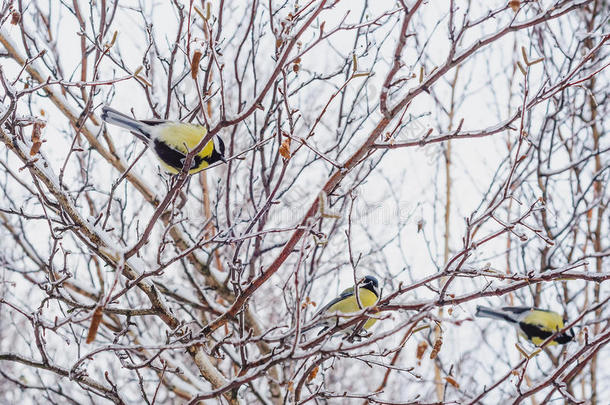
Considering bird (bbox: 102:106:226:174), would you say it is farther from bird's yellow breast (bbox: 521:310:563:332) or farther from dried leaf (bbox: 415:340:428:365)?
bird's yellow breast (bbox: 521:310:563:332)

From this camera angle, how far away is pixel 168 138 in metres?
2.81

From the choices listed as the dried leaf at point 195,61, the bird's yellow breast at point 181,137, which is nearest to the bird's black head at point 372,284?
the bird's yellow breast at point 181,137

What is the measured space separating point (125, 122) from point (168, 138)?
0.23 m

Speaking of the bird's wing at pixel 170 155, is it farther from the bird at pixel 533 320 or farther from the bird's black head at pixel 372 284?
the bird at pixel 533 320

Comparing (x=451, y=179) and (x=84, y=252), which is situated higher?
(x=451, y=179)

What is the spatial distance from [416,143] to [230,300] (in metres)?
2.61

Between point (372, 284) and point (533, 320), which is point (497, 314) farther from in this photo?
point (372, 284)

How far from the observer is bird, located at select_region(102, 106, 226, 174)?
2.76 metres

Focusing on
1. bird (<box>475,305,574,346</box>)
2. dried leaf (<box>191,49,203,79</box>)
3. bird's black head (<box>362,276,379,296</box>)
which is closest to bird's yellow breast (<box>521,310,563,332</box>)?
bird (<box>475,305,574,346</box>)

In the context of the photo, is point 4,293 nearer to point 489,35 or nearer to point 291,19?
point 291,19

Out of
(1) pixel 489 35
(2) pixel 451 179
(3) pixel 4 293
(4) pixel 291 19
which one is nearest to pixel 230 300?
(3) pixel 4 293

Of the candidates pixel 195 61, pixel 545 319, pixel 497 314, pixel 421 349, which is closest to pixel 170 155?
pixel 195 61

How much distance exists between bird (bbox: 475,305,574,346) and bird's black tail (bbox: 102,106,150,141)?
3090 millimetres

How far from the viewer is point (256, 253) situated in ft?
12.9
